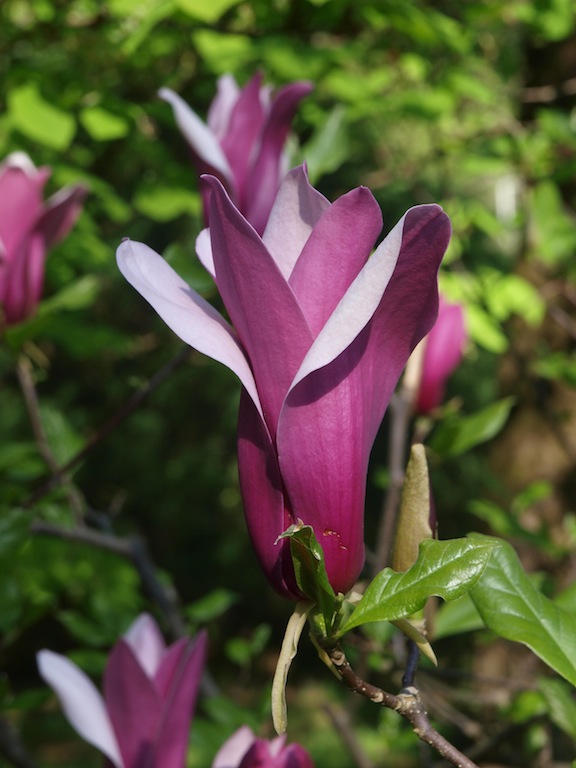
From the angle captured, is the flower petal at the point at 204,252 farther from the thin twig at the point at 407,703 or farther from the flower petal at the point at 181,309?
the thin twig at the point at 407,703

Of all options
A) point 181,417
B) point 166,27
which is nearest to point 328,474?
point 166,27

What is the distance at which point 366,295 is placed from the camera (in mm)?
424

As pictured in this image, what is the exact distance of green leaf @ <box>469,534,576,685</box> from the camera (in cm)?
54

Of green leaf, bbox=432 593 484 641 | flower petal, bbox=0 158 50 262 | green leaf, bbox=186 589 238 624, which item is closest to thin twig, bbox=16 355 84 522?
flower petal, bbox=0 158 50 262

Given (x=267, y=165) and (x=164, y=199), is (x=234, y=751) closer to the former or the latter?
(x=267, y=165)

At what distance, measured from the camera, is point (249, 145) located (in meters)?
0.94

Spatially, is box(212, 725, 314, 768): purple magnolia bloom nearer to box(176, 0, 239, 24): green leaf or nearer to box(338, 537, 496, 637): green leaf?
box(338, 537, 496, 637): green leaf

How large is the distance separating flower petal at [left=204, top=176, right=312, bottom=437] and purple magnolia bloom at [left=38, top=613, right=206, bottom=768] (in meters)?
0.28

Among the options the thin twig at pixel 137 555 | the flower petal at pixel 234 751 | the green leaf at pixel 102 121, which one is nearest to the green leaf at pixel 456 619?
the thin twig at pixel 137 555

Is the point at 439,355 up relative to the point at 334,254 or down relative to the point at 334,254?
down

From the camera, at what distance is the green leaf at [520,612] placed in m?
0.54

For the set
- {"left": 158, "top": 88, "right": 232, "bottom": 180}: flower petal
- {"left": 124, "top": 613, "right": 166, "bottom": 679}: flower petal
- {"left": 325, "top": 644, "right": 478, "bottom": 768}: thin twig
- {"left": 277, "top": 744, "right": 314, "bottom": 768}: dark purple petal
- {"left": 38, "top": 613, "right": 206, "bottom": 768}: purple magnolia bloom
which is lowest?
{"left": 124, "top": 613, "right": 166, "bottom": 679}: flower petal

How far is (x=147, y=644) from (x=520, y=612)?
1.14ft

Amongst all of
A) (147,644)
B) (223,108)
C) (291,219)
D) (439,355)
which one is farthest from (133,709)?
(439,355)
